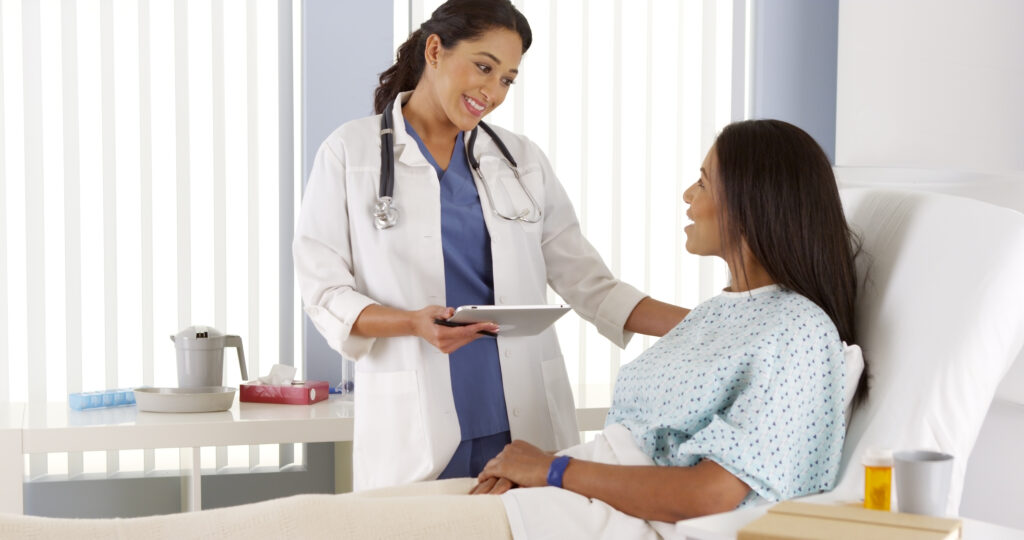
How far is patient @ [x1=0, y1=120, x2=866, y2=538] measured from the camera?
52.4 inches

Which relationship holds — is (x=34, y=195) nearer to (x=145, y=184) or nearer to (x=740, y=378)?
(x=145, y=184)

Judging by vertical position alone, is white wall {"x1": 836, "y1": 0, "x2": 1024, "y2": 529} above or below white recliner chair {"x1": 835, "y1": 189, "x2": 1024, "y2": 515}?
above

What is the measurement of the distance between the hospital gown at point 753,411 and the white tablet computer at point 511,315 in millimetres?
222

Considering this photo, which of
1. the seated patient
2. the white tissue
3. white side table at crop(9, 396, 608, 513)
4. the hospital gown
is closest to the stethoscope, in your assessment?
the seated patient

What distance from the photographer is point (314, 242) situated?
1.88 metres

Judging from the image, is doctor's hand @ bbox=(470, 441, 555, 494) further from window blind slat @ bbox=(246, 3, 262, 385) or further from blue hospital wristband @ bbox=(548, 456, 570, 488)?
window blind slat @ bbox=(246, 3, 262, 385)

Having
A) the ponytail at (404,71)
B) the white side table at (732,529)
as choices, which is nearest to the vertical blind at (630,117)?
the ponytail at (404,71)

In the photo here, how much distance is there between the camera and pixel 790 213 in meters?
1.51

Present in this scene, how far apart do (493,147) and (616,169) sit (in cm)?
121

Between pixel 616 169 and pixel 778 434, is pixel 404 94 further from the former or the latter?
pixel 616 169

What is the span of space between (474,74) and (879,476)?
1055mm

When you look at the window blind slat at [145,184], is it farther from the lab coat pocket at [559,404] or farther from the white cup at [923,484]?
the white cup at [923,484]

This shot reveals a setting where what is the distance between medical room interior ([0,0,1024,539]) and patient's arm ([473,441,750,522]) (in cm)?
92

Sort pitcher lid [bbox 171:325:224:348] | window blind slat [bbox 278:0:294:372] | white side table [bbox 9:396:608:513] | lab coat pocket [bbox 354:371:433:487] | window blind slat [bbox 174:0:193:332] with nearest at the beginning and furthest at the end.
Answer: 1. lab coat pocket [bbox 354:371:433:487]
2. white side table [bbox 9:396:608:513]
3. pitcher lid [bbox 171:325:224:348]
4. window blind slat [bbox 174:0:193:332]
5. window blind slat [bbox 278:0:294:372]
